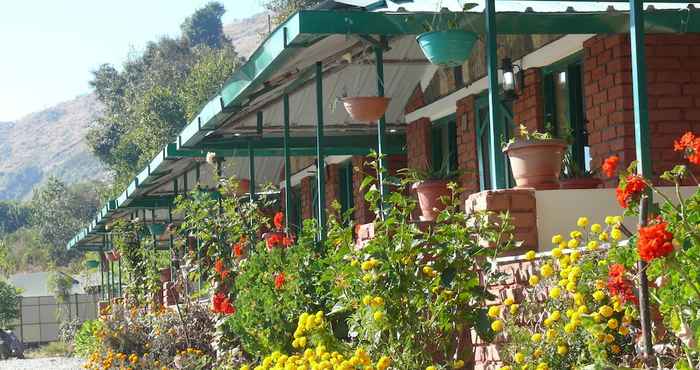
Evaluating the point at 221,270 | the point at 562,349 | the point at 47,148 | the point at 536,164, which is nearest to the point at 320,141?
the point at 221,270

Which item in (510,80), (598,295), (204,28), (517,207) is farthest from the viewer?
(204,28)

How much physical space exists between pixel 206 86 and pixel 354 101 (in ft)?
154

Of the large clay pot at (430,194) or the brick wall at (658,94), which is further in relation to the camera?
the brick wall at (658,94)

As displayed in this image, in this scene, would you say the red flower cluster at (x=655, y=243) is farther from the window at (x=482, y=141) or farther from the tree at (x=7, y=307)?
the tree at (x=7, y=307)

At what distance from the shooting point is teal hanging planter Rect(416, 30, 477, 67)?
328 inches

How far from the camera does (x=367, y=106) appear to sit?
1008cm

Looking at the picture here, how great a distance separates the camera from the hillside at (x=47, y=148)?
158163 millimetres

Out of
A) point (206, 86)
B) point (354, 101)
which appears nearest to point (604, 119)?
point (354, 101)

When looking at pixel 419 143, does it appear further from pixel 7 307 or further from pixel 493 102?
pixel 7 307

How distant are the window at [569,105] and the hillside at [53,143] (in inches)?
5630

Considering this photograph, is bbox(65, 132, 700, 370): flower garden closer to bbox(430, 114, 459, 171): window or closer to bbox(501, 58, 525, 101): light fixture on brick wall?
bbox(501, 58, 525, 101): light fixture on brick wall

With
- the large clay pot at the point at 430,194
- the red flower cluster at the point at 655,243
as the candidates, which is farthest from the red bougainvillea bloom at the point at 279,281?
the red flower cluster at the point at 655,243

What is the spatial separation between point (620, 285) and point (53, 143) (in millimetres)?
171629

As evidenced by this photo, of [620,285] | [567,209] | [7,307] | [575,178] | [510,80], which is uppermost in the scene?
[510,80]
